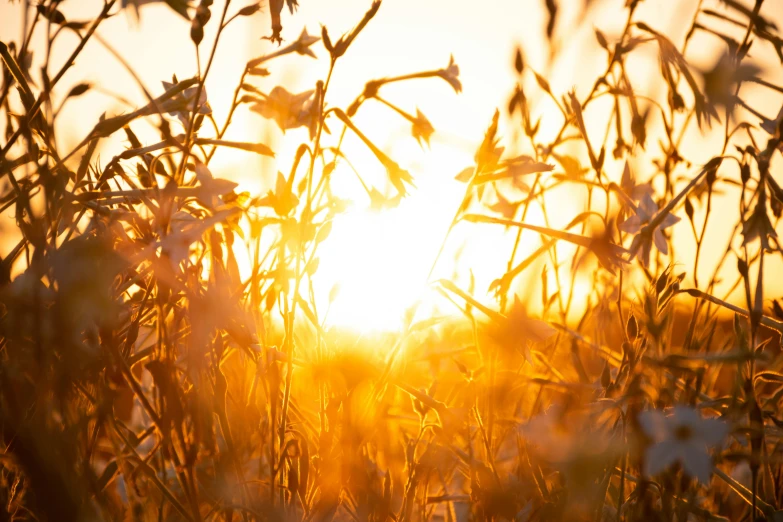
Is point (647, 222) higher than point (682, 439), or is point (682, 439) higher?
point (647, 222)

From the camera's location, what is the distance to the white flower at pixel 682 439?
794mm

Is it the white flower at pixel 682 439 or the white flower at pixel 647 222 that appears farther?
the white flower at pixel 647 222

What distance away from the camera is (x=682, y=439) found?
0.83 metres

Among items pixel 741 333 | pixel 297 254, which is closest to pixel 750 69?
pixel 741 333

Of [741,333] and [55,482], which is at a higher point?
[741,333]

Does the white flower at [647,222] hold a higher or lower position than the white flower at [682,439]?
higher

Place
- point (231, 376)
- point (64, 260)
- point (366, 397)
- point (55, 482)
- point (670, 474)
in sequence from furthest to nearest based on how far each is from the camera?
1. point (231, 376)
2. point (366, 397)
3. point (670, 474)
4. point (64, 260)
5. point (55, 482)

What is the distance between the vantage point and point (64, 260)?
84 centimetres

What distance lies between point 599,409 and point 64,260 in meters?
0.71

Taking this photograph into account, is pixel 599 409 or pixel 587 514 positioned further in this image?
pixel 587 514

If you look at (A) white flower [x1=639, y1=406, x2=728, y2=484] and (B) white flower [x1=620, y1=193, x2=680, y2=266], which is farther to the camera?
(B) white flower [x1=620, y1=193, x2=680, y2=266]

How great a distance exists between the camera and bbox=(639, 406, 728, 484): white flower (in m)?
0.79

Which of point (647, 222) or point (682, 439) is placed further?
point (647, 222)

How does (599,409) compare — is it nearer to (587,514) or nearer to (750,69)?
(587,514)
